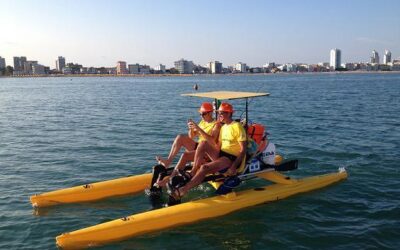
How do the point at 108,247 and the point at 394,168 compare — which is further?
the point at 394,168

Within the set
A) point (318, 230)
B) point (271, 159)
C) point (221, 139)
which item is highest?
point (221, 139)

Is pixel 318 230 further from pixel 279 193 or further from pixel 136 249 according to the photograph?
pixel 136 249

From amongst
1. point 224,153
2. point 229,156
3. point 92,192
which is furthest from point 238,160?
point 92,192

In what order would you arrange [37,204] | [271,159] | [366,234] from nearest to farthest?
[366,234], [37,204], [271,159]

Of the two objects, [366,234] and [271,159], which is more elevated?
[271,159]

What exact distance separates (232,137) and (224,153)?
0.42m

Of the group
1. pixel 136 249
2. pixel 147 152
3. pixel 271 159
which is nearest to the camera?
pixel 136 249

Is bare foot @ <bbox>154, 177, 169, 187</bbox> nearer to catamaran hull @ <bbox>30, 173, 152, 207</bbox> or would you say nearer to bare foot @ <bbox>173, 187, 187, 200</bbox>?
bare foot @ <bbox>173, 187, 187, 200</bbox>

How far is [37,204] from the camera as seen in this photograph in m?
9.62

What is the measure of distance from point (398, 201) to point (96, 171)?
840 centimetres

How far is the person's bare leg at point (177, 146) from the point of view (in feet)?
32.4

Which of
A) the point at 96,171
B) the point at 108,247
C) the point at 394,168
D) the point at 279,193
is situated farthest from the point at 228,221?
the point at 394,168

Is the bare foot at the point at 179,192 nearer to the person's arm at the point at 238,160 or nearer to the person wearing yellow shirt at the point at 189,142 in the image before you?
the person wearing yellow shirt at the point at 189,142

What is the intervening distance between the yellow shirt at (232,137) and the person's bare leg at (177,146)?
→ 0.97 meters
